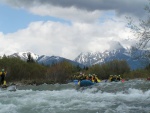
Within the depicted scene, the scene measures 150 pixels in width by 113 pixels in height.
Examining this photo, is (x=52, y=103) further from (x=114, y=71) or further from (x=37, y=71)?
(x=114, y=71)

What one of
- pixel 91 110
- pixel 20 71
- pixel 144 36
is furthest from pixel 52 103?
pixel 20 71

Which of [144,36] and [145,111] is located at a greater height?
[144,36]

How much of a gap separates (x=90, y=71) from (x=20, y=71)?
4975 centimetres

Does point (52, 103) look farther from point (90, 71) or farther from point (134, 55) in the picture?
point (90, 71)

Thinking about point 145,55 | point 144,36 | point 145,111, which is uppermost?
point 144,36

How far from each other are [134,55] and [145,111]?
270 centimetres

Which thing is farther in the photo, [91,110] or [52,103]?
[52,103]

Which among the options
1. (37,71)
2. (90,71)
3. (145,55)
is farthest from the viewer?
(90,71)

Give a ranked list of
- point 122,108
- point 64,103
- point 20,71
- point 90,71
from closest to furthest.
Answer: point 122,108
point 64,103
point 20,71
point 90,71

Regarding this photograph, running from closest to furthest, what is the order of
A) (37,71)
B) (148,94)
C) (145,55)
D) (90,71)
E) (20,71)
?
(145,55) → (148,94) → (20,71) → (37,71) → (90,71)

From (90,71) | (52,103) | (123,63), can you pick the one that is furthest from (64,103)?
(123,63)

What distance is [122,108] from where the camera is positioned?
50.3ft

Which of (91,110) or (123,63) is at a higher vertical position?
(123,63)

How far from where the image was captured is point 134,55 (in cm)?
1451
